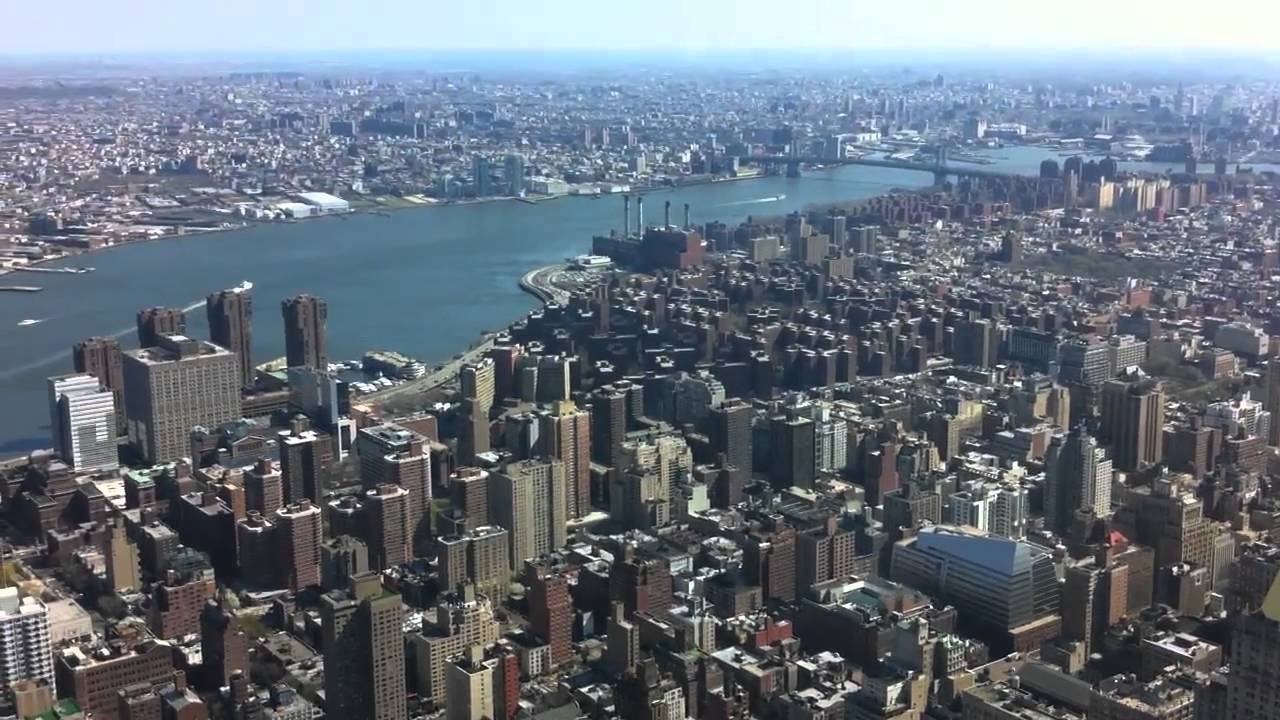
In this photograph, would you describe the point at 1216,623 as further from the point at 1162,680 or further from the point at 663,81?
the point at 663,81

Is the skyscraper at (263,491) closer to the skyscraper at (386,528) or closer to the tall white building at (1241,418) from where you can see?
the skyscraper at (386,528)

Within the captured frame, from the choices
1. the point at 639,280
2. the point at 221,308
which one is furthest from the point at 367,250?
the point at 221,308

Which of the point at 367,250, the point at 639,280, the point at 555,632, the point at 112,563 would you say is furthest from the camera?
the point at 367,250

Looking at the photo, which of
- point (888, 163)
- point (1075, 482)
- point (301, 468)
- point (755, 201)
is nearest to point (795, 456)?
point (1075, 482)

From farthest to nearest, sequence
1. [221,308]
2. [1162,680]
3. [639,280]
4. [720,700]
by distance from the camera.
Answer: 1. [639,280]
2. [221,308]
3. [720,700]
4. [1162,680]

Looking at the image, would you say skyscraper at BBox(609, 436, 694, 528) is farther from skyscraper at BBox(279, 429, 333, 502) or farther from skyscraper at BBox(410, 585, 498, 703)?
skyscraper at BBox(410, 585, 498, 703)

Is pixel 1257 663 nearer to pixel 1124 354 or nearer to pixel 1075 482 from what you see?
pixel 1075 482
